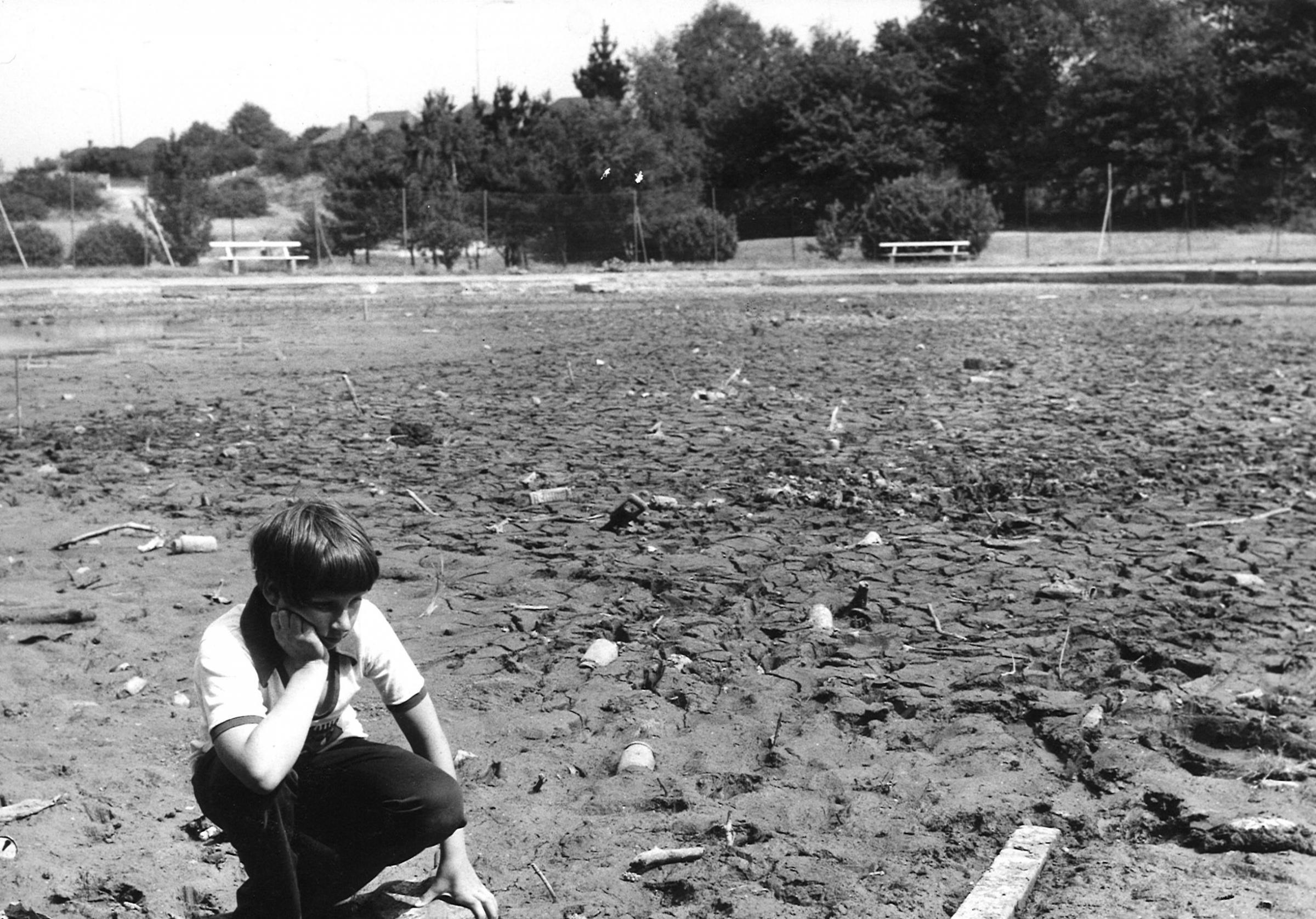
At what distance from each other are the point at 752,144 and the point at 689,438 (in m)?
43.8

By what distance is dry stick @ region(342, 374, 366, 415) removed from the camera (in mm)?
9258

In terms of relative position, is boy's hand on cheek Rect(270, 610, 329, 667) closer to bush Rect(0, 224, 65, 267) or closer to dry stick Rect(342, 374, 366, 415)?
dry stick Rect(342, 374, 366, 415)

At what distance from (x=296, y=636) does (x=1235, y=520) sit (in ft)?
15.7

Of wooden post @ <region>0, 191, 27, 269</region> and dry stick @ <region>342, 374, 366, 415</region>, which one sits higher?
wooden post @ <region>0, 191, 27, 269</region>

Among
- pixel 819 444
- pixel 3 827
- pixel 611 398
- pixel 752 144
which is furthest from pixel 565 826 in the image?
pixel 752 144

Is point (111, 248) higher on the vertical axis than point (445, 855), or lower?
higher

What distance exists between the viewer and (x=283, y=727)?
8.21ft

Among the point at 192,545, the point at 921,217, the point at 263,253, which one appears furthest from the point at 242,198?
the point at 192,545

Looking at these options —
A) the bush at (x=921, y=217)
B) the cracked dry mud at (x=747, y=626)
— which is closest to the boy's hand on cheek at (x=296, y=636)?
the cracked dry mud at (x=747, y=626)

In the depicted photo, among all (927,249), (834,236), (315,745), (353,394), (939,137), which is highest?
(939,137)

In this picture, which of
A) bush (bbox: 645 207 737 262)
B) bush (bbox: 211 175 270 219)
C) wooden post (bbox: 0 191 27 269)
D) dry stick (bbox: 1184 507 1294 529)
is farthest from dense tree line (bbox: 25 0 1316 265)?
dry stick (bbox: 1184 507 1294 529)

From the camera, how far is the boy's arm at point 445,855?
274cm

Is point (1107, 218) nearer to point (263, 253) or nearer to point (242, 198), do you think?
point (263, 253)

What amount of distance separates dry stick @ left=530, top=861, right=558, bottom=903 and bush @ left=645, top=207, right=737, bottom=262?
35735 mm
